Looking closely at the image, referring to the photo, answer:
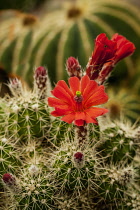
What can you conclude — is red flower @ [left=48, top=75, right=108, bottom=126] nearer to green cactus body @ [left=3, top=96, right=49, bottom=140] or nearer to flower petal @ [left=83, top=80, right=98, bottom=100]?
flower petal @ [left=83, top=80, right=98, bottom=100]

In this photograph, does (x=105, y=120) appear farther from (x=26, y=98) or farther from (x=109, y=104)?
(x=109, y=104)

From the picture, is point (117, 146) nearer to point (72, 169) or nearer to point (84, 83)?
point (72, 169)

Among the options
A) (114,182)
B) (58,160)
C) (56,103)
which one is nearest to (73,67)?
(56,103)

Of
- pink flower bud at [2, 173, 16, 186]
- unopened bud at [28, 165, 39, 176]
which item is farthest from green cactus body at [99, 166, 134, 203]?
pink flower bud at [2, 173, 16, 186]

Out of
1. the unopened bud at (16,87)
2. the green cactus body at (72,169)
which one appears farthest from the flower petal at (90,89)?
the unopened bud at (16,87)

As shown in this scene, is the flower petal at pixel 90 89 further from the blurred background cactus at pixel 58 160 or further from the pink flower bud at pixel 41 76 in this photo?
the pink flower bud at pixel 41 76
